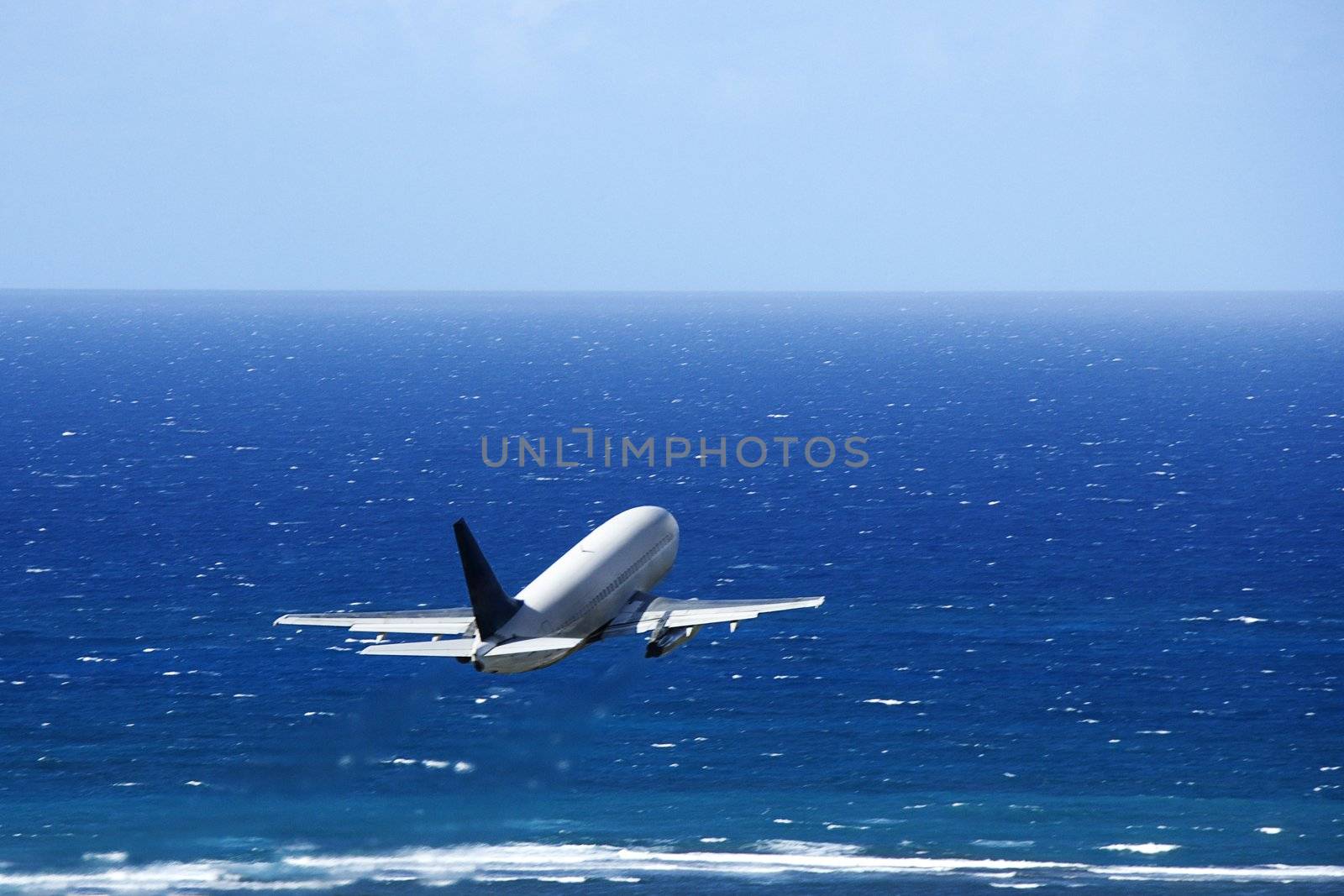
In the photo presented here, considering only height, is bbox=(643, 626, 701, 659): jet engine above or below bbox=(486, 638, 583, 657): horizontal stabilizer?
below

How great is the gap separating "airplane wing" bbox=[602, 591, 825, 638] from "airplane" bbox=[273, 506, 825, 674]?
8 centimetres

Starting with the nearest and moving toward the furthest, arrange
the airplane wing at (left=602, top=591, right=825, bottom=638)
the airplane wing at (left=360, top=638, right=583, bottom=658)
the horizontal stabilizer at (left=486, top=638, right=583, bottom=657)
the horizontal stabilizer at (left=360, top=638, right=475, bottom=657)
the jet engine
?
the horizontal stabilizer at (left=360, top=638, right=475, bottom=657) < the airplane wing at (left=360, top=638, right=583, bottom=658) < the horizontal stabilizer at (left=486, top=638, right=583, bottom=657) < the airplane wing at (left=602, top=591, right=825, bottom=638) < the jet engine

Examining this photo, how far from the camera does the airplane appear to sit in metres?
92.5

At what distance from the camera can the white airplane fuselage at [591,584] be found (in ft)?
315

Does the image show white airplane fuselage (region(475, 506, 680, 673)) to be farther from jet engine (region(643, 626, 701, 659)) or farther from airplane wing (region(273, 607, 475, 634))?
jet engine (region(643, 626, 701, 659))

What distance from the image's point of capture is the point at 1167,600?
19075 cm

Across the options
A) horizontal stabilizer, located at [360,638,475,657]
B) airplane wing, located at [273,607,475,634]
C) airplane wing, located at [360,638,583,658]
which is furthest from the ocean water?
horizontal stabilizer, located at [360,638,475,657]

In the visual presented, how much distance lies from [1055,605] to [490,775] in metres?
72.7

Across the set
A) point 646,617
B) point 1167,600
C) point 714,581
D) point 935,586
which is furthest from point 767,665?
point 646,617

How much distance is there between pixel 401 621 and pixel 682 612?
16591mm

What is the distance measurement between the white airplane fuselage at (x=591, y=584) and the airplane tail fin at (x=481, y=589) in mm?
861

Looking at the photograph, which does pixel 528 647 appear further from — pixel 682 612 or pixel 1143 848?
pixel 1143 848

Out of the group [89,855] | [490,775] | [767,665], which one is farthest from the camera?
[767,665]

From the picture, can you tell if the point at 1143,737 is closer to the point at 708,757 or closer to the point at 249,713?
the point at 708,757
